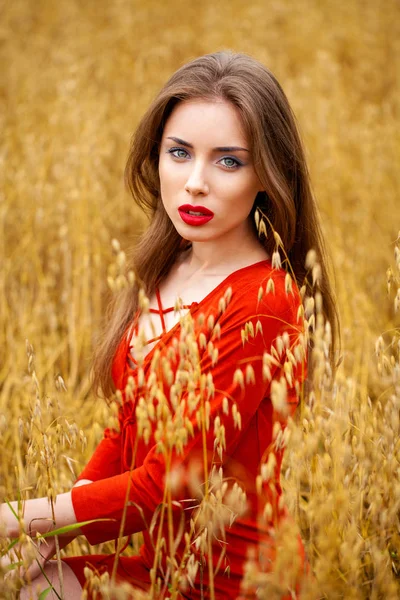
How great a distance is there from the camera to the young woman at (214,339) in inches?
46.2

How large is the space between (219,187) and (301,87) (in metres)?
2.91

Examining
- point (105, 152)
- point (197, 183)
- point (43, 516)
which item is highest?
point (105, 152)

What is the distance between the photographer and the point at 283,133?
1.36m

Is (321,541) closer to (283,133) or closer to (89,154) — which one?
(283,133)

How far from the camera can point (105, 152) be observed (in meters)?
3.03

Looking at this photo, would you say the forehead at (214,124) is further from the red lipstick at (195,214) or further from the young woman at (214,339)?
the red lipstick at (195,214)

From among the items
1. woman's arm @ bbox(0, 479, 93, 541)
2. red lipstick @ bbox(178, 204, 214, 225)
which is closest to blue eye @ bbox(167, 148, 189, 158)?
red lipstick @ bbox(178, 204, 214, 225)

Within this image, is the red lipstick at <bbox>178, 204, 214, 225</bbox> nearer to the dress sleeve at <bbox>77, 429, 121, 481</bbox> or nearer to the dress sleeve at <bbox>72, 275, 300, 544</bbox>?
the dress sleeve at <bbox>72, 275, 300, 544</bbox>

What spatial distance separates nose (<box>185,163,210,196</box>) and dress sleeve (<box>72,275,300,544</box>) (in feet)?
0.70

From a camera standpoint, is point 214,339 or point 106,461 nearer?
point 214,339

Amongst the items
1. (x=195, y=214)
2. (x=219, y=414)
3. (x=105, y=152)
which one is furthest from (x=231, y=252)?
(x=105, y=152)

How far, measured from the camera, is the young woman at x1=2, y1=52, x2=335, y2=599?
1.17 meters

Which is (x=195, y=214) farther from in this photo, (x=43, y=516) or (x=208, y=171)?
(x=43, y=516)

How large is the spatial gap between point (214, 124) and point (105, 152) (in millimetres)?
1813
